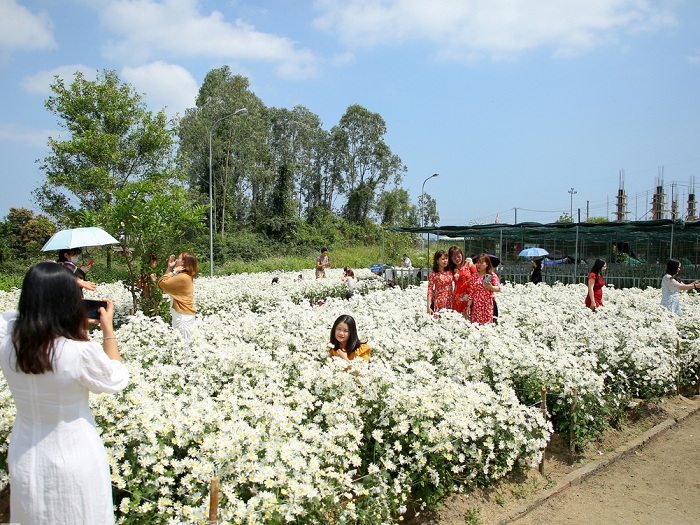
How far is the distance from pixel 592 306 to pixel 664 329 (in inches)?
64.9

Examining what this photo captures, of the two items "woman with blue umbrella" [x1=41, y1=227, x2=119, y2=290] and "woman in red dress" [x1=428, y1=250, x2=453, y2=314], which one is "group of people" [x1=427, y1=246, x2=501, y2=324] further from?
"woman with blue umbrella" [x1=41, y1=227, x2=119, y2=290]

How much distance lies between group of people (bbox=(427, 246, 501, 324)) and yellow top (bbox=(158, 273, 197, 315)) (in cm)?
337

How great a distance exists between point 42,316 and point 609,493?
15.4 ft

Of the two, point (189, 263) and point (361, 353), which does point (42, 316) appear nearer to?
point (361, 353)

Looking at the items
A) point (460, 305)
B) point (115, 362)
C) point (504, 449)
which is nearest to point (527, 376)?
point (504, 449)

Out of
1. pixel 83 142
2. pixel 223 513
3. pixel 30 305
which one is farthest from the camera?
pixel 83 142

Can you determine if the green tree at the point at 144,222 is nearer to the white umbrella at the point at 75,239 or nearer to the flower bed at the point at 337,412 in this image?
the white umbrella at the point at 75,239

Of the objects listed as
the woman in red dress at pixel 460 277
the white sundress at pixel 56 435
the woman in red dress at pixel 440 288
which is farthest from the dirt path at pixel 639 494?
the white sundress at pixel 56 435

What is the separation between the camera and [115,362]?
2.40 metres

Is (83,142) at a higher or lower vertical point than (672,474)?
higher

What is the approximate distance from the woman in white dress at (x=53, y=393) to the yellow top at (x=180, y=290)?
448cm

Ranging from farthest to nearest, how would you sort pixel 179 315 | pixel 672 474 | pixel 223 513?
pixel 179 315 < pixel 672 474 < pixel 223 513

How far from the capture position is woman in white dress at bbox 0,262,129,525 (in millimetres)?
2264

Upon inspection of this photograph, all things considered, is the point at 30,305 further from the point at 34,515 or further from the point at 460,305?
the point at 460,305
